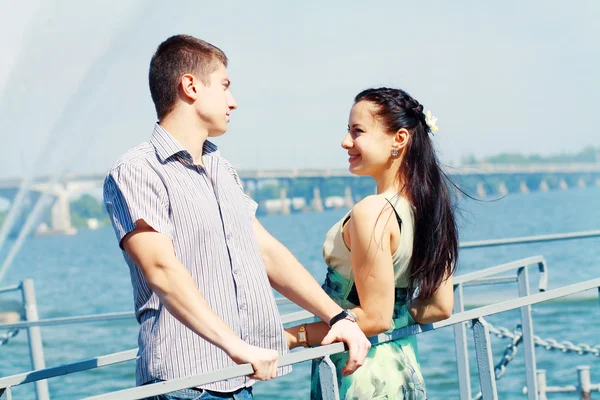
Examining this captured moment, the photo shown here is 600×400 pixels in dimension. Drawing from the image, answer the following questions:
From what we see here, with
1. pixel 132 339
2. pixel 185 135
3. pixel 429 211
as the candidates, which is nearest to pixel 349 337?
pixel 429 211

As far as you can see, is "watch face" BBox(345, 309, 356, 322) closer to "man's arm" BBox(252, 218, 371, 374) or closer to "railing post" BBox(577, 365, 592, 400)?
"man's arm" BBox(252, 218, 371, 374)

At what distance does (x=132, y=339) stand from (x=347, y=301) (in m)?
18.3

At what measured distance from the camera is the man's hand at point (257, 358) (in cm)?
196

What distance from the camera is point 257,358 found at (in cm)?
196

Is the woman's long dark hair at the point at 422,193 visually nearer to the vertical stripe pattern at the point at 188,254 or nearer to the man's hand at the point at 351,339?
the man's hand at the point at 351,339

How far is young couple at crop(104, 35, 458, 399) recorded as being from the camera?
2.06 m

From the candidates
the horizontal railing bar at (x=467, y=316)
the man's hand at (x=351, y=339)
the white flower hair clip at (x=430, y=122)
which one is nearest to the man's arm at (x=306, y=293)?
the man's hand at (x=351, y=339)

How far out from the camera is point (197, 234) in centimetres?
211

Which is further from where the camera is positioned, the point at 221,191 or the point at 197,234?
the point at 221,191

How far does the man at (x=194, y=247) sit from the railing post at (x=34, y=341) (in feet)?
6.65

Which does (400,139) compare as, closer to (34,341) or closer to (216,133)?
(216,133)

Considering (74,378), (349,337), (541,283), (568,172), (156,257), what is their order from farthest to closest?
(568,172) → (74,378) → (541,283) → (349,337) → (156,257)

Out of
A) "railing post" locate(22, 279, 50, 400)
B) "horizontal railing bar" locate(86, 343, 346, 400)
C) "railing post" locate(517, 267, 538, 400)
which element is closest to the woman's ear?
"horizontal railing bar" locate(86, 343, 346, 400)

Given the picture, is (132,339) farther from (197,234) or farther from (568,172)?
(568,172)
